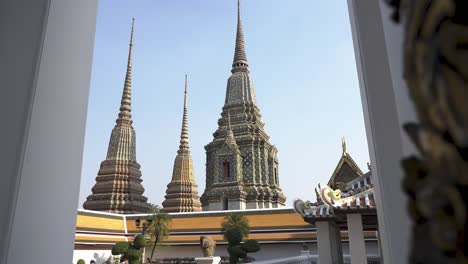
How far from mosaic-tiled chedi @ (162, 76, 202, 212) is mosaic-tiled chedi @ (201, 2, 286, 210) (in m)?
2.21

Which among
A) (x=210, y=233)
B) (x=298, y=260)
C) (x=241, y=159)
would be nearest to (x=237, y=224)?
(x=210, y=233)

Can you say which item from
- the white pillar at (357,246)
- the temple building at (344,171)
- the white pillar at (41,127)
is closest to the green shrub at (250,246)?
the temple building at (344,171)

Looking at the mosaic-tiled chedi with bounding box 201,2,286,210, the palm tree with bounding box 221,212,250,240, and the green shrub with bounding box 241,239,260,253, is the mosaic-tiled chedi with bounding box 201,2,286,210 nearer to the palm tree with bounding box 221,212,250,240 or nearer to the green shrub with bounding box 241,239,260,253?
the palm tree with bounding box 221,212,250,240

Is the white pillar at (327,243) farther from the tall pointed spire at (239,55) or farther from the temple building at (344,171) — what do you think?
the tall pointed spire at (239,55)

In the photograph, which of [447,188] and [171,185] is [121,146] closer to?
[171,185]

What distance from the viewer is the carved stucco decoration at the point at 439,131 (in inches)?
14.6

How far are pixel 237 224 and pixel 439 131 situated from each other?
1796cm

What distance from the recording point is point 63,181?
216 centimetres

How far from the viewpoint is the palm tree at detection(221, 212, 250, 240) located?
17.6 metres

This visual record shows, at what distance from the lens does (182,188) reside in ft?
94.2

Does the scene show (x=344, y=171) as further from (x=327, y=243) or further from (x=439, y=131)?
(x=439, y=131)

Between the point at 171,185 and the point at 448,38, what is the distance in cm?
2972

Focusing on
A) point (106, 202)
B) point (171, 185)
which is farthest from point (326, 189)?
point (171, 185)

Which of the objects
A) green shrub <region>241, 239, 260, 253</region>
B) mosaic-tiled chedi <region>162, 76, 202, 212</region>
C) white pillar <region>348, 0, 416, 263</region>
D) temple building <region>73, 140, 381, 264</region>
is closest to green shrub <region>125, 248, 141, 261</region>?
temple building <region>73, 140, 381, 264</region>
